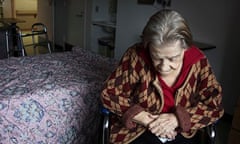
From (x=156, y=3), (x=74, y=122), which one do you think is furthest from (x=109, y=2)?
→ (x=74, y=122)

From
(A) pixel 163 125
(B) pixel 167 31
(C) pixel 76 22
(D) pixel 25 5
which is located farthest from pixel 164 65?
(D) pixel 25 5

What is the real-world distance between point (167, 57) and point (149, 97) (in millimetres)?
225

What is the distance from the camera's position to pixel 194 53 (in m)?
1.26

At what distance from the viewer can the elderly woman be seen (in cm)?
120

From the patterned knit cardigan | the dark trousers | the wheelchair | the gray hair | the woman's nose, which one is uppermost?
the gray hair

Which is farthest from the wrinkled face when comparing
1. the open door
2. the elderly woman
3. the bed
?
the open door

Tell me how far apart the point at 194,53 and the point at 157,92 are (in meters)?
0.24

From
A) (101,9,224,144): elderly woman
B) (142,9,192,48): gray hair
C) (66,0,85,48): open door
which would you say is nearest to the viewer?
(142,9,192,48): gray hair

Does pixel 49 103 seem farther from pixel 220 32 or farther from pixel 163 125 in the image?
pixel 220 32

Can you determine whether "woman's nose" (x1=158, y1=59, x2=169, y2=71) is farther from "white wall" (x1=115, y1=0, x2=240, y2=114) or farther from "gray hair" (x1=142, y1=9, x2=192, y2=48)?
"white wall" (x1=115, y1=0, x2=240, y2=114)

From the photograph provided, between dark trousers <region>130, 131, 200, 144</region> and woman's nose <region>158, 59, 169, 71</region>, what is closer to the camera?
woman's nose <region>158, 59, 169, 71</region>

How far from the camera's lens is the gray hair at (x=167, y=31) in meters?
1.10

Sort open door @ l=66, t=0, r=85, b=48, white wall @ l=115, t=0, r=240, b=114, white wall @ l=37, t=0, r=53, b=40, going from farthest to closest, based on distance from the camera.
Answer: white wall @ l=37, t=0, r=53, b=40 → open door @ l=66, t=0, r=85, b=48 → white wall @ l=115, t=0, r=240, b=114

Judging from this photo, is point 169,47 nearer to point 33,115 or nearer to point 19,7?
point 33,115
